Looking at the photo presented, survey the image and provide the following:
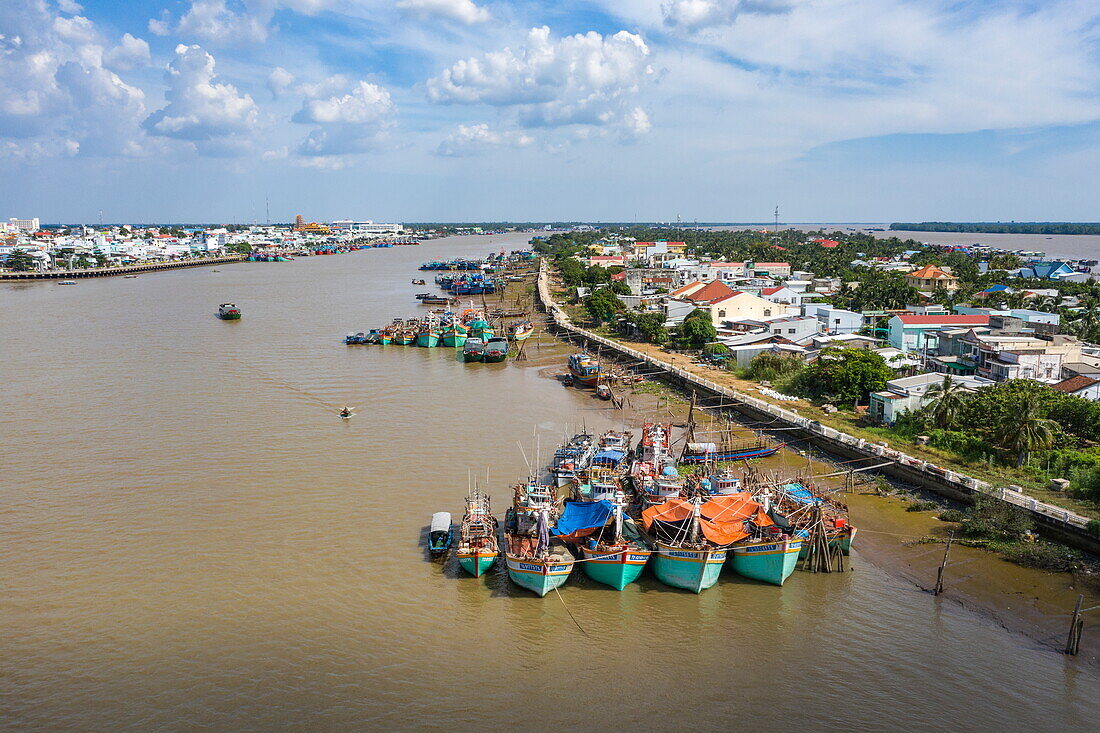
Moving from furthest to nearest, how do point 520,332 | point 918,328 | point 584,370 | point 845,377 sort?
point 520,332, point 918,328, point 584,370, point 845,377

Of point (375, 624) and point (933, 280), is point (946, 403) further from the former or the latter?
point (933, 280)

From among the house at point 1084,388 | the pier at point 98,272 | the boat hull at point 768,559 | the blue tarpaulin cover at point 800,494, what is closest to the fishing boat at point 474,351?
the blue tarpaulin cover at point 800,494

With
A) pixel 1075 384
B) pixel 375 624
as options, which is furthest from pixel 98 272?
pixel 1075 384

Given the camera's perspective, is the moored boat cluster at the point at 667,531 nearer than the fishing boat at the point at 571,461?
Yes

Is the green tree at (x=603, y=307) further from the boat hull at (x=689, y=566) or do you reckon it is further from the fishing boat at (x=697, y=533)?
the boat hull at (x=689, y=566)

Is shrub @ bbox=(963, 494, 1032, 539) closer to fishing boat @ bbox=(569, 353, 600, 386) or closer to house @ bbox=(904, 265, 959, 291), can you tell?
fishing boat @ bbox=(569, 353, 600, 386)

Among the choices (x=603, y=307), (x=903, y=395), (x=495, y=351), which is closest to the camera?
(x=903, y=395)

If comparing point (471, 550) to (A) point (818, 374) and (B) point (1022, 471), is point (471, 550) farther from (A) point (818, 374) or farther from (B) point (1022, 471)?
(A) point (818, 374)

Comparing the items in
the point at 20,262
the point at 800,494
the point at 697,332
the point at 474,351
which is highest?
the point at 20,262
